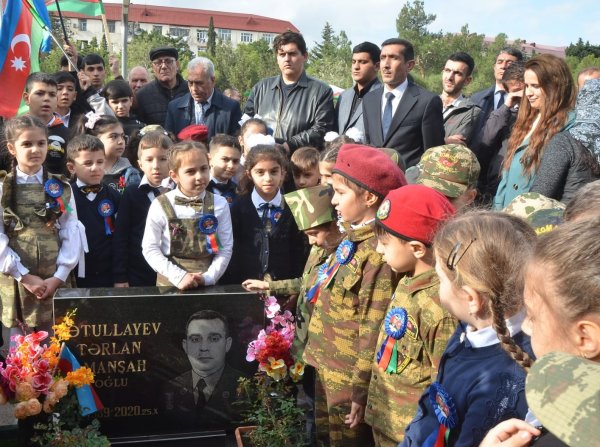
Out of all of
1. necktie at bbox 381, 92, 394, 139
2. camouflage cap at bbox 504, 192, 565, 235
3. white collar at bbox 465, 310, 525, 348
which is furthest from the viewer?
necktie at bbox 381, 92, 394, 139

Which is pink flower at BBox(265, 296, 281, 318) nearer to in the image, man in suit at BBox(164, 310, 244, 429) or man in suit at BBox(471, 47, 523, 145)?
man in suit at BBox(164, 310, 244, 429)

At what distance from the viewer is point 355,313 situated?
3.11m

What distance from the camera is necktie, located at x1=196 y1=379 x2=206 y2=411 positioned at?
378 centimetres

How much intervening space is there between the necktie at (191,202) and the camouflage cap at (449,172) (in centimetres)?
147

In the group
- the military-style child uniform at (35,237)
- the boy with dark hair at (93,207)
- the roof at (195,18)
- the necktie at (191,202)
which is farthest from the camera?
→ the roof at (195,18)

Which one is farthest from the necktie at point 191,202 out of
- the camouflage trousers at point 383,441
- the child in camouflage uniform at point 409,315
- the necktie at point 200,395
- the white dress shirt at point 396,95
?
the white dress shirt at point 396,95

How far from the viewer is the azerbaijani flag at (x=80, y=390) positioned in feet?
11.3

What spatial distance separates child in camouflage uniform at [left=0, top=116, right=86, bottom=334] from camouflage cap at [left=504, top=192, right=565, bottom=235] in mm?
3065

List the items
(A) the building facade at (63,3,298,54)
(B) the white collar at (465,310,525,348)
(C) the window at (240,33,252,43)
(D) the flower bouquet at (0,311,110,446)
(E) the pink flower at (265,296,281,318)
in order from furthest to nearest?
(C) the window at (240,33,252,43)
(A) the building facade at (63,3,298,54)
(E) the pink flower at (265,296,281,318)
(D) the flower bouquet at (0,311,110,446)
(B) the white collar at (465,310,525,348)

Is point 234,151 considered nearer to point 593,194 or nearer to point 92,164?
point 92,164

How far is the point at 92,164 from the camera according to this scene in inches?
191

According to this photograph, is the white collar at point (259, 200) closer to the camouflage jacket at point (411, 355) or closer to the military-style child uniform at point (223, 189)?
the military-style child uniform at point (223, 189)

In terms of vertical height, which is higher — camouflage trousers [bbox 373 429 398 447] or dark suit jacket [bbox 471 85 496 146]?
dark suit jacket [bbox 471 85 496 146]

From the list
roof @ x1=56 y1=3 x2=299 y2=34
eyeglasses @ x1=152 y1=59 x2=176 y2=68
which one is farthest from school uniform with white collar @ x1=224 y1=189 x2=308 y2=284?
roof @ x1=56 y1=3 x2=299 y2=34
